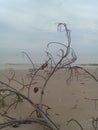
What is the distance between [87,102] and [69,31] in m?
1.77

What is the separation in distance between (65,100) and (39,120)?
6.22 feet

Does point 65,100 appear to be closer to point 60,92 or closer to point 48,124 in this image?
point 60,92

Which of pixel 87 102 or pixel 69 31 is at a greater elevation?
pixel 69 31

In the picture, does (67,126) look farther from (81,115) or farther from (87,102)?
(87,102)

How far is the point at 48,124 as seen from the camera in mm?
3555

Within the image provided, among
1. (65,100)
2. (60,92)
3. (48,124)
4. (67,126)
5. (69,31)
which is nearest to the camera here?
(48,124)

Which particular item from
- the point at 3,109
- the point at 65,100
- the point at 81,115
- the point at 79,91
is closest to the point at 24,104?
the point at 3,109

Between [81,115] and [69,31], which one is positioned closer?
[69,31]

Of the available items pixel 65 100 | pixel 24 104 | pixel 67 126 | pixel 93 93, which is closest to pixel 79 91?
pixel 93 93

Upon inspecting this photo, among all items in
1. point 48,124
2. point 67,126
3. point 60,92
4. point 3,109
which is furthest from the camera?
point 60,92

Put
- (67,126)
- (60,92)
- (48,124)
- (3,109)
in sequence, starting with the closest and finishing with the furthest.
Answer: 1. (48,124)
2. (67,126)
3. (3,109)
4. (60,92)

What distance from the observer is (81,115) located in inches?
182

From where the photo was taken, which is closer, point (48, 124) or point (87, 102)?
point (48, 124)

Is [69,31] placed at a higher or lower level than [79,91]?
higher
